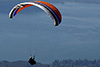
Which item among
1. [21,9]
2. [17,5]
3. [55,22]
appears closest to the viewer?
[55,22]

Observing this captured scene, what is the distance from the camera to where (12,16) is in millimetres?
76375

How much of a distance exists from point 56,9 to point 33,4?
5748 mm

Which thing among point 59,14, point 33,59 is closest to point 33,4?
point 59,14

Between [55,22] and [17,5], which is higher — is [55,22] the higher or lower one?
the lower one

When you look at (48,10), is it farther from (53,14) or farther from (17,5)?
(17,5)

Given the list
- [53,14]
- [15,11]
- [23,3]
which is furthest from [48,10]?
[15,11]

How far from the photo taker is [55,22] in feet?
223

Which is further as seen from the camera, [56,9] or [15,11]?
[15,11]

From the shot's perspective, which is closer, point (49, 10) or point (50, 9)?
point (50, 9)

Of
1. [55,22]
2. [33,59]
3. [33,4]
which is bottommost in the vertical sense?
[33,59]

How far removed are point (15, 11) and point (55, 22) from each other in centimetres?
1413

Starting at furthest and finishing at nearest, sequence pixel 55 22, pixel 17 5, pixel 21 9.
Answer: pixel 21 9 < pixel 17 5 < pixel 55 22

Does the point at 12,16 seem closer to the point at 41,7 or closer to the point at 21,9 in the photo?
the point at 21,9

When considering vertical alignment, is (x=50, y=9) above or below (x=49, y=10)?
above
